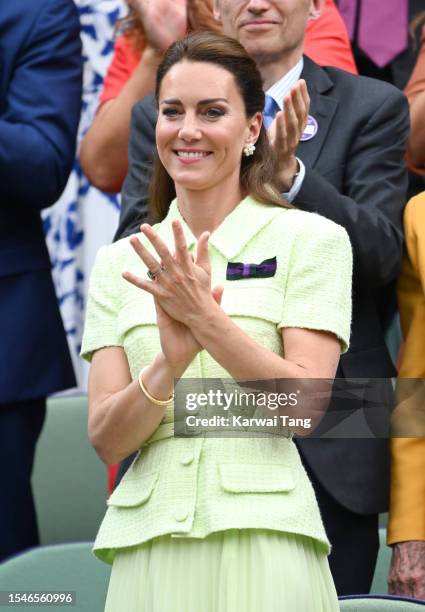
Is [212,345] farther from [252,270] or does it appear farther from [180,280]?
[252,270]

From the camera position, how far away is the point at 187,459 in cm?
273

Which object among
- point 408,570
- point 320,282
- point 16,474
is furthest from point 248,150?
point 16,474

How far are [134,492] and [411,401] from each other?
0.99m

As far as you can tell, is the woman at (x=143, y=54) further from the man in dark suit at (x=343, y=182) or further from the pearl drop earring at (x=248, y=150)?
the pearl drop earring at (x=248, y=150)

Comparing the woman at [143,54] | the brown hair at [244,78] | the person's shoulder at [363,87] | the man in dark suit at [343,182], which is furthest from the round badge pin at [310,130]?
the woman at [143,54]

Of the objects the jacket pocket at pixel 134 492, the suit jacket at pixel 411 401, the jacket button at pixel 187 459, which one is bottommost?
the suit jacket at pixel 411 401

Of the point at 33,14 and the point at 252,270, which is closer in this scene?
the point at 252,270

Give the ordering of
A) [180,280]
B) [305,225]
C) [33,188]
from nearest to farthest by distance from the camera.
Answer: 1. [180,280]
2. [305,225]
3. [33,188]

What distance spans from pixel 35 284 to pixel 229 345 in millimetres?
1541

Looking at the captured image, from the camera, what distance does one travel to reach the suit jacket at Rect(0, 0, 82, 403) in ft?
12.9

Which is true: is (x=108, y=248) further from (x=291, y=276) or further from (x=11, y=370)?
(x=11, y=370)

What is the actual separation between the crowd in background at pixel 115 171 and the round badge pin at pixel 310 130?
92 mm

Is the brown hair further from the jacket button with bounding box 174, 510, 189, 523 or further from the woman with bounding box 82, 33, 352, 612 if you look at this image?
the jacket button with bounding box 174, 510, 189, 523

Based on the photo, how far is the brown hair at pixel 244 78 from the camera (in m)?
2.99
